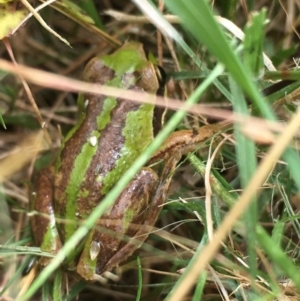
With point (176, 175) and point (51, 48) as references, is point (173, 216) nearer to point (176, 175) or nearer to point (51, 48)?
point (176, 175)

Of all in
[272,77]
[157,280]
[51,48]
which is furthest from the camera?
[51,48]

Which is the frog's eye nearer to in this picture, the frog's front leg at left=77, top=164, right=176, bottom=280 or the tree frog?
the tree frog

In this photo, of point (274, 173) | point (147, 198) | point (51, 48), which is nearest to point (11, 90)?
point (51, 48)

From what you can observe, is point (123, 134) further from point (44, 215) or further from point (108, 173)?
point (44, 215)

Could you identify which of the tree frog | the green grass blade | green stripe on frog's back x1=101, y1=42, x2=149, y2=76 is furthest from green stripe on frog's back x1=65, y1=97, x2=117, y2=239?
the green grass blade

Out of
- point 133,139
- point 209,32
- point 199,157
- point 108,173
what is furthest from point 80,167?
point 209,32

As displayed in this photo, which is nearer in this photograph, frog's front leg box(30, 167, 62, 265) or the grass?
the grass
